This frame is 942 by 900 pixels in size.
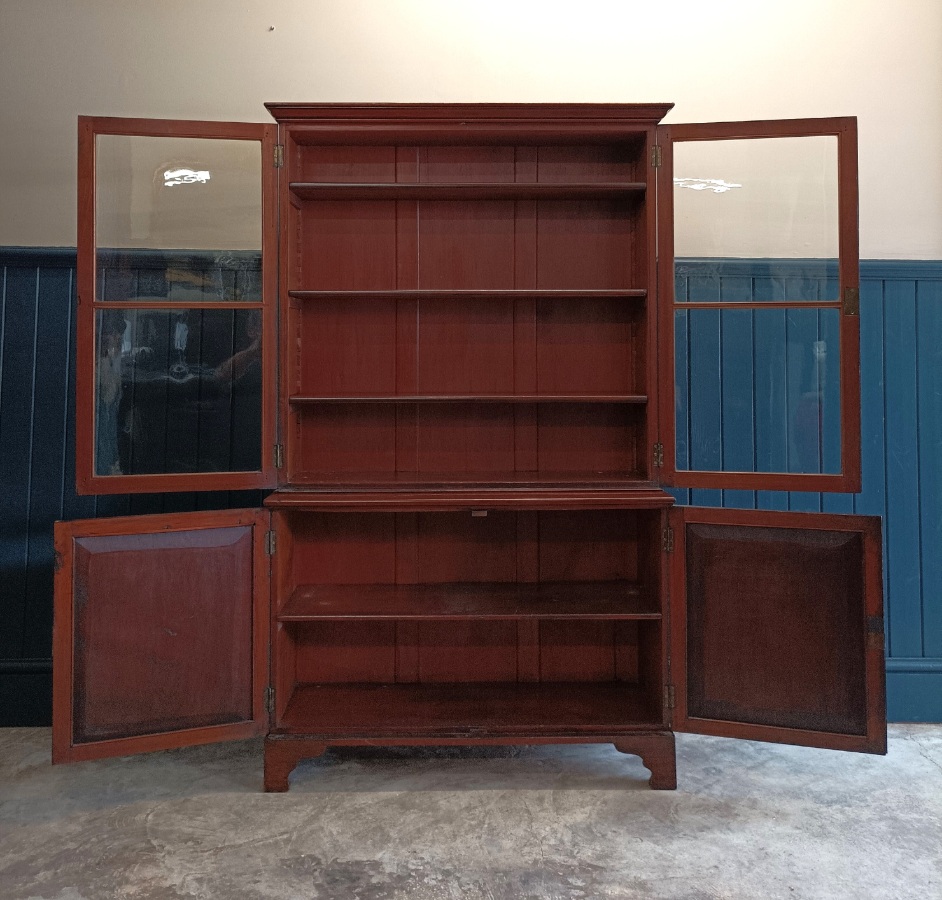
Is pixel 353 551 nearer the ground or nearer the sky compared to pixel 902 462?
nearer the ground

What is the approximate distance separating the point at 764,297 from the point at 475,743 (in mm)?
1834

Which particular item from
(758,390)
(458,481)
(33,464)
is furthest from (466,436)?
(33,464)

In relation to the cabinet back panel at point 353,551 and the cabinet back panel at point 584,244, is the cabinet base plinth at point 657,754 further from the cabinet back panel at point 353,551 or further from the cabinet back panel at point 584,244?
the cabinet back panel at point 584,244

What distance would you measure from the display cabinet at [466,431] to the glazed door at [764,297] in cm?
1

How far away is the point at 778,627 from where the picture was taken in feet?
7.95

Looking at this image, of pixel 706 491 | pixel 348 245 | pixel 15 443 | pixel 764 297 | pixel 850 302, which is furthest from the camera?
pixel 706 491

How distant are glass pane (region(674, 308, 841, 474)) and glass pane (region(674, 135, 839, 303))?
102 mm

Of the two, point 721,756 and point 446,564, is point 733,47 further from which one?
point 721,756

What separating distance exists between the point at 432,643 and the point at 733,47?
2.85 m

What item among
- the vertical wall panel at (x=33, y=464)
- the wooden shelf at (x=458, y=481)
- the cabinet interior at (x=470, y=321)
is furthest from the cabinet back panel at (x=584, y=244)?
the vertical wall panel at (x=33, y=464)

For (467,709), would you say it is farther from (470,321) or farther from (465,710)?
(470,321)

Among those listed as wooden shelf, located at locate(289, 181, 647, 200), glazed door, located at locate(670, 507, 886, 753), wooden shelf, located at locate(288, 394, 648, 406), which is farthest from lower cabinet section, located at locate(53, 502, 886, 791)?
wooden shelf, located at locate(289, 181, 647, 200)

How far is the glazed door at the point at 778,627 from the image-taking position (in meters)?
2.35

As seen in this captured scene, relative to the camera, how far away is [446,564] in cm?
292
